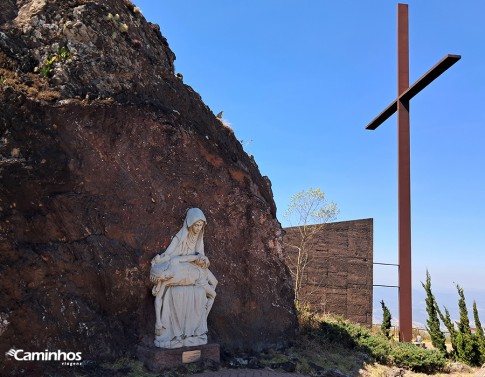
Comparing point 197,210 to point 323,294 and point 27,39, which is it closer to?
point 27,39

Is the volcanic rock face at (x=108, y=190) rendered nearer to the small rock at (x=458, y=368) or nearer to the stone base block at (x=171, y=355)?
the stone base block at (x=171, y=355)

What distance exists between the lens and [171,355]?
7227mm

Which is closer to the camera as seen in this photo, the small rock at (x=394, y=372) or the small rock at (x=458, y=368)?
the small rock at (x=394, y=372)

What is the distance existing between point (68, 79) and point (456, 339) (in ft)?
31.6

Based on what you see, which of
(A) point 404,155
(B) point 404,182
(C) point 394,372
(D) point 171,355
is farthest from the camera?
(A) point 404,155

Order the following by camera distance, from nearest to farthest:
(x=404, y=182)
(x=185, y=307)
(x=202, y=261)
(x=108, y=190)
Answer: (x=108, y=190)
(x=185, y=307)
(x=202, y=261)
(x=404, y=182)

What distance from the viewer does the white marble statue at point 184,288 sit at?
24.7 feet

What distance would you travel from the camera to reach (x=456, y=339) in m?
11.1

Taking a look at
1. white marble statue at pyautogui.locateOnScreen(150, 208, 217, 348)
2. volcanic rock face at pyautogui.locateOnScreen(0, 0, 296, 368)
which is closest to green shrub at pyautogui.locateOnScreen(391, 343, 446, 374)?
volcanic rock face at pyautogui.locateOnScreen(0, 0, 296, 368)

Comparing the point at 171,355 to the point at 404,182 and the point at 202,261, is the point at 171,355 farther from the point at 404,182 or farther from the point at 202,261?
the point at 404,182

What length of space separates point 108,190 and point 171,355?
2.62 m

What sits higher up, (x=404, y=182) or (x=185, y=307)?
(x=404, y=182)

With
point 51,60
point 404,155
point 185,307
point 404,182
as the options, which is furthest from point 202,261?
point 404,155

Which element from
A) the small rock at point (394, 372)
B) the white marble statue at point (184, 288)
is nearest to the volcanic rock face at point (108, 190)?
the white marble statue at point (184, 288)
